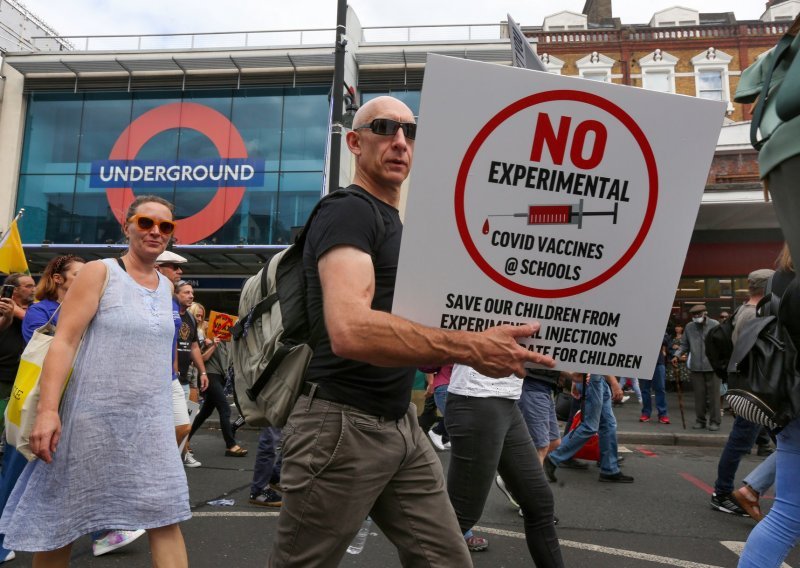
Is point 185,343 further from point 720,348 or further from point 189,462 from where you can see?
point 720,348

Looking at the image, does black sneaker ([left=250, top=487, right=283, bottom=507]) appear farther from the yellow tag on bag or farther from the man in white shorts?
the yellow tag on bag

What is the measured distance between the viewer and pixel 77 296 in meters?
2.40

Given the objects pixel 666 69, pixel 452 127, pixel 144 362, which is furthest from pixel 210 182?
pixel 452 127

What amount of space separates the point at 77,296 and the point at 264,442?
2.85 m

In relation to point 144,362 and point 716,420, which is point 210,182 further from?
point 144,362

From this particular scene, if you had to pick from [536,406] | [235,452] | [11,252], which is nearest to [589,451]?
[536,406]

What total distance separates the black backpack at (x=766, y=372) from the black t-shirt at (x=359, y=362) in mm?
1983

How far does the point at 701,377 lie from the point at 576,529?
6597 millimetres

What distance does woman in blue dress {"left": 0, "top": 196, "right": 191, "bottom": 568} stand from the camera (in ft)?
7.49

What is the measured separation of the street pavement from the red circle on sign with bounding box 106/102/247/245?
1228 cm

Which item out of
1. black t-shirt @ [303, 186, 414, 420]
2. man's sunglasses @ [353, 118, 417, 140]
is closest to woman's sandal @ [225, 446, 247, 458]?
black t-shirt @ [303, 186, 414, 420]

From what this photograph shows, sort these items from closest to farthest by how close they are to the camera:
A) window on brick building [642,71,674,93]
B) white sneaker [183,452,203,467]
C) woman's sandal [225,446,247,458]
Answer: white sneaker [183,452,203,467]
woman's sandal [225,446,247,458]
window on brick building [642,71,674,93]

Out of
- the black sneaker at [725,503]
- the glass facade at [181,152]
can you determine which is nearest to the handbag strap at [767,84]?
the black sneaker at [725,503]

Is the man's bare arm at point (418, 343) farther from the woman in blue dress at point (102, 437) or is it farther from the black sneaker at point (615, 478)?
the black sneaker at point (615, 478)
